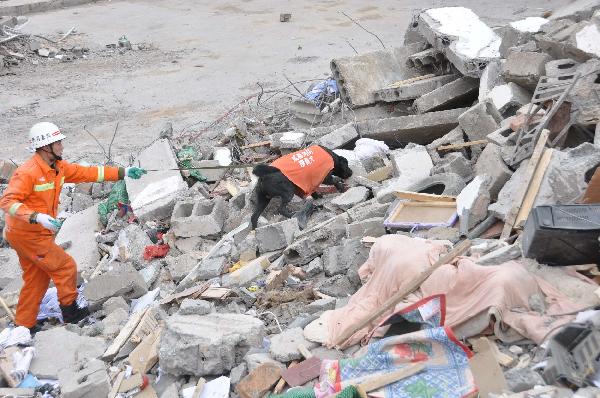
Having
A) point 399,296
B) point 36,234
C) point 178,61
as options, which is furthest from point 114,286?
point 178,61

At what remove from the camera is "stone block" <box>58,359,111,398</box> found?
5047 mm

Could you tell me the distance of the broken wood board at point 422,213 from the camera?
655cm

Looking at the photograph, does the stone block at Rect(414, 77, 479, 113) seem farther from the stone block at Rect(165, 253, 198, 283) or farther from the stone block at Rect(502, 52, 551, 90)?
the stone block at Rect(165, 253, 198, 283)

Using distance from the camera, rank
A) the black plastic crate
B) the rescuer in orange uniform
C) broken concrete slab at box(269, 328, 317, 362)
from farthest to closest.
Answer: the rescuer in orange uniform, broken concrete slab at box(269, 328, 317, 362), the black plastic crate

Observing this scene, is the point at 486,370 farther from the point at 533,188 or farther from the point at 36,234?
the point at 36,234

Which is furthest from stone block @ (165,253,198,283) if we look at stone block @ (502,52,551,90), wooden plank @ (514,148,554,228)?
stone block @ (502,52,551,90)

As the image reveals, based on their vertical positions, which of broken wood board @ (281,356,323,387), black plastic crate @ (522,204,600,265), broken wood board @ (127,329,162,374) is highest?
black plastic crate @ (522,204,600,265)

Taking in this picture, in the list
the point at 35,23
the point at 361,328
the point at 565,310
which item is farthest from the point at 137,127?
the point at 35,23

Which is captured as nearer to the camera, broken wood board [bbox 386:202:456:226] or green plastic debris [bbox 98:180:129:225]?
broken wood board [bbox 386:202:456:226]

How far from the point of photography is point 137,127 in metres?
13.3

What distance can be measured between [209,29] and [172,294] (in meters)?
15.0

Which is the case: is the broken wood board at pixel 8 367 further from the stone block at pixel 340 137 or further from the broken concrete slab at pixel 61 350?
the stone block at pixel 340 137

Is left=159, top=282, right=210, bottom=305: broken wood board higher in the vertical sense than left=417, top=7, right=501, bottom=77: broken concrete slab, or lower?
lower

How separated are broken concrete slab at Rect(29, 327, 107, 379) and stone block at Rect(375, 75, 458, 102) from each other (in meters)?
5.59
